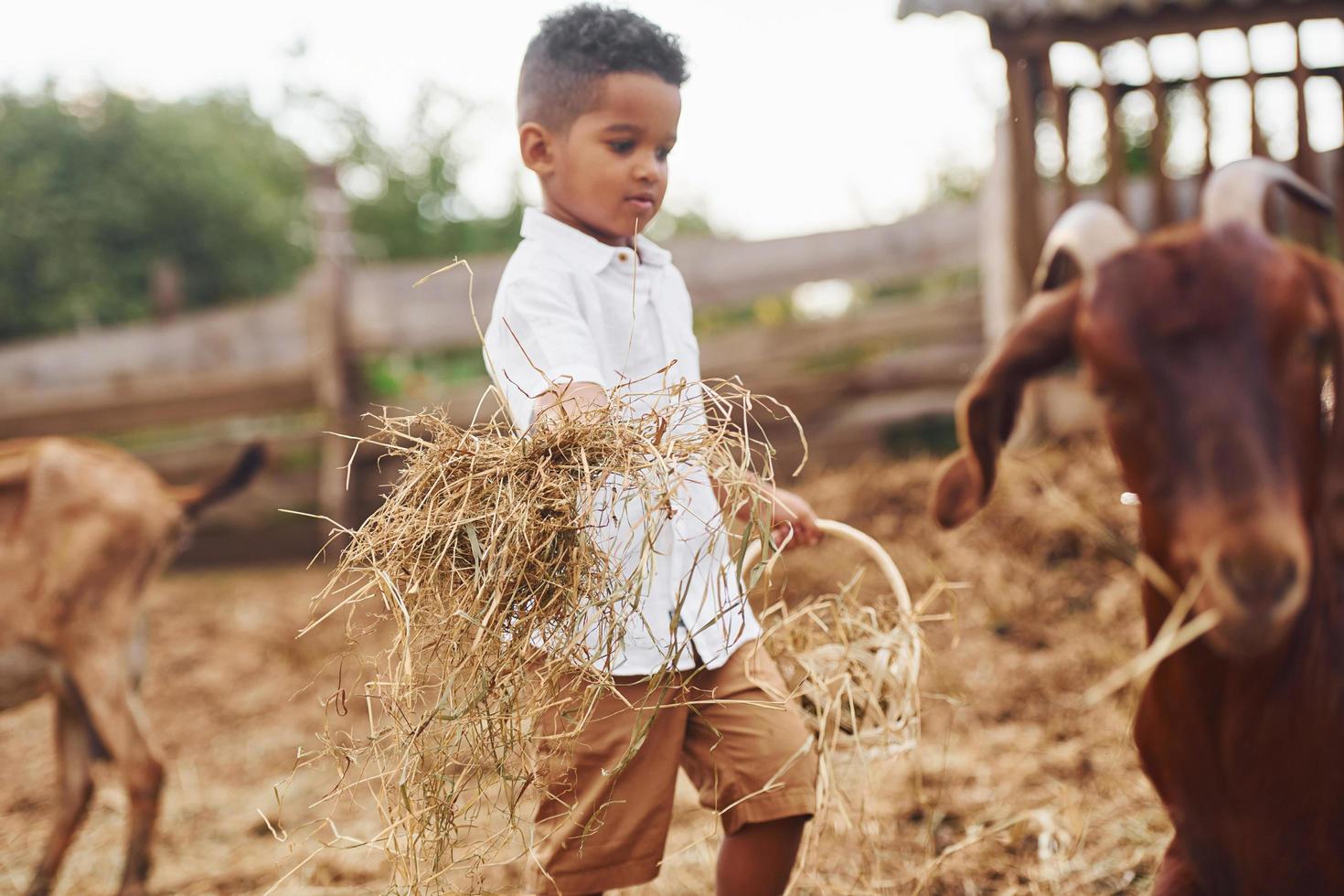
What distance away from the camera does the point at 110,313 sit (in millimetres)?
17328

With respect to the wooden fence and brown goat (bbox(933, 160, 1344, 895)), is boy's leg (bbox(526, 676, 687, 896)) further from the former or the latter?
the wooden fence

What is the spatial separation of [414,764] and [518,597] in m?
0.38

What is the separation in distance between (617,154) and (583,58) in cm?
21

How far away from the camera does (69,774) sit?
4133mm

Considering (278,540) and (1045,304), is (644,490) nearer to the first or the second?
(1045,304)

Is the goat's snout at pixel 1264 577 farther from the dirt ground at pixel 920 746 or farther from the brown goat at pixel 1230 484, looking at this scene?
the dirt ground at pixel 920 746

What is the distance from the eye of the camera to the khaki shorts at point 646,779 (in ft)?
7.08

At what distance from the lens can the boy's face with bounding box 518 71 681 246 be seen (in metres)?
2.28

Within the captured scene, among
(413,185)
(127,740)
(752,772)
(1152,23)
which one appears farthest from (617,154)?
(413,185)

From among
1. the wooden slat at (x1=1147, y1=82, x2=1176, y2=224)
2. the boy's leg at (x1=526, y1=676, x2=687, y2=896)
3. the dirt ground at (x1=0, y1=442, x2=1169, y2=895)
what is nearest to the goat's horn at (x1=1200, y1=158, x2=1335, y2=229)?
the dirt ground at (x1=0, y1=442, x2=1169, y2=895)

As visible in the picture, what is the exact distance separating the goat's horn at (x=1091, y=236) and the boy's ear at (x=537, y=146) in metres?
1.05

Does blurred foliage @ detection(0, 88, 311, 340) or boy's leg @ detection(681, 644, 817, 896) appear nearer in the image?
boy's leg @ detection(681, 644, 817, 896)

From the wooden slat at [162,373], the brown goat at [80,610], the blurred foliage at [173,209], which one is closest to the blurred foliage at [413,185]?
the blurred foliage at [173,209]

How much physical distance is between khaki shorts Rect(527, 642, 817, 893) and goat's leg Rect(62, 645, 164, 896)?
2.26 metres
